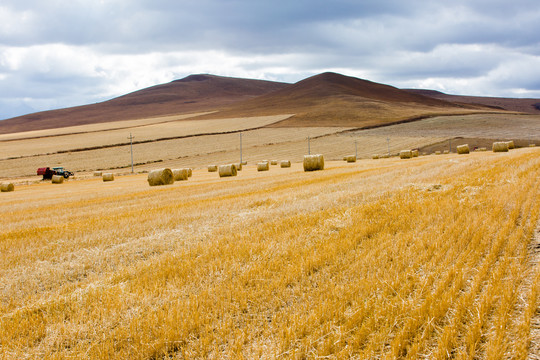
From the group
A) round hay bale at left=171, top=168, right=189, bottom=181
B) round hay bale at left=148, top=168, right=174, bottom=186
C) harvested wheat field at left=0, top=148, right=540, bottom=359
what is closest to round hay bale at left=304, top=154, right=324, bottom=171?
round hay bale at left=171, top=168, right=189, bottom=181

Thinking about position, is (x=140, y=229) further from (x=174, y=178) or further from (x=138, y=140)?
(x=138, y=140)

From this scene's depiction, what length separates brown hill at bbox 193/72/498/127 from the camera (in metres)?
106

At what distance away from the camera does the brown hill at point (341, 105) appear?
106000 millimetres

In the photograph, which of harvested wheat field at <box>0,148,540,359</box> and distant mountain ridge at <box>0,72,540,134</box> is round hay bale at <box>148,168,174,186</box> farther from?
distant mountain ridge at <box>0,72,540,134</box>

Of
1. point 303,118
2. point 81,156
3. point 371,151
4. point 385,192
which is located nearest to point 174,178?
point 385,192

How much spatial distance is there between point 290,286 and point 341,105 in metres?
131

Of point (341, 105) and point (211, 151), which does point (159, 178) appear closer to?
point (211, 151)

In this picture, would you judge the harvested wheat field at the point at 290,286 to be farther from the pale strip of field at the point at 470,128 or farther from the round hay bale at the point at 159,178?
the pale strip of field at the point at 470,128

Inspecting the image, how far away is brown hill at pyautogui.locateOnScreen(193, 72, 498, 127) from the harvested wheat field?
9051cm

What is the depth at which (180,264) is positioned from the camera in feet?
19.2

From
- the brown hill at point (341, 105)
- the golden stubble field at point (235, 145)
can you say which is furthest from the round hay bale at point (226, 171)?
the brown hill at point (341, 105)

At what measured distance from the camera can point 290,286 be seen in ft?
16.3

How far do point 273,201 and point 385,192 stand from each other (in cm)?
337

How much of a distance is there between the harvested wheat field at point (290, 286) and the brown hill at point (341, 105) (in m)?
90.5
